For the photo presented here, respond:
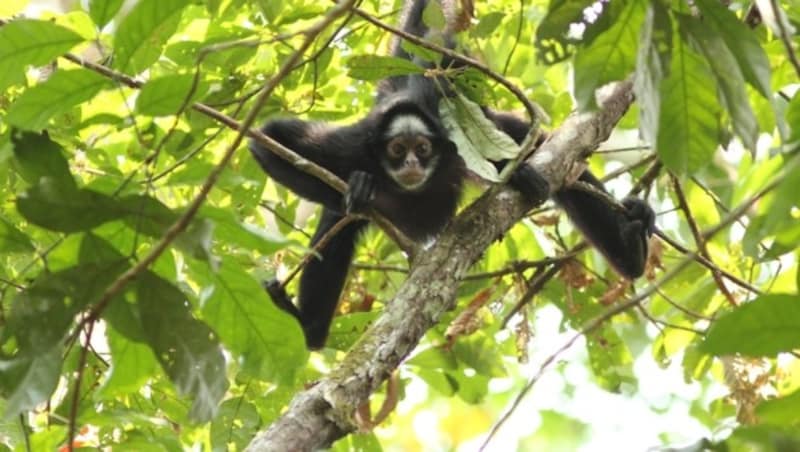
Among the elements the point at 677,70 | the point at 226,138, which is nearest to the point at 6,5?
the point at 226,138

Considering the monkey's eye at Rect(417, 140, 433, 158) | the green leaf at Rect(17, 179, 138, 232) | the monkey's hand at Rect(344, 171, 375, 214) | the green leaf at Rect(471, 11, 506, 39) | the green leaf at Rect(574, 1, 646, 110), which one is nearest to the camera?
the green leaf at Rect(17, 179, 138, 232)

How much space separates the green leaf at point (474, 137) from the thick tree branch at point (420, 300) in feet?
0.76

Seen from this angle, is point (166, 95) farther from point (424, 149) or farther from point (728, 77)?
point (424, 149)

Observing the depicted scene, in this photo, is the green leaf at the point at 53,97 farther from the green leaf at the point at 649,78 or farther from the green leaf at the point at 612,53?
the green leaf at the point at 649,78

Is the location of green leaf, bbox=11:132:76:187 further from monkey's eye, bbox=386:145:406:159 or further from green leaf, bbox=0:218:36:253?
monkey's eye, bbox=386:145:406:159

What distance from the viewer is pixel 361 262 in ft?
19.9

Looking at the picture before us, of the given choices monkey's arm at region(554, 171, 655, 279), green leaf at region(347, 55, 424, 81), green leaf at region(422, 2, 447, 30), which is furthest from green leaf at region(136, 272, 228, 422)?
monkey's arm at region(554, 171, 655, 279)

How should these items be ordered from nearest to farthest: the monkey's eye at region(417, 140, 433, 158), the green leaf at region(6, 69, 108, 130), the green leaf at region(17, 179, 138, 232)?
the green leaf at region(17, 179, 138, 232), the green leaf at region(6, 69, 108, 130), the monkey's eye at region(417, 140, 433, 158)

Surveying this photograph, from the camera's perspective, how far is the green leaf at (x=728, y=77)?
213 centimetres

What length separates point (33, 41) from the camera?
2604 mm

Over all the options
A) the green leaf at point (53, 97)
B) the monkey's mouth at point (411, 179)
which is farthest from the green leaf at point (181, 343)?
the monkey's mouth at point (411, 179)

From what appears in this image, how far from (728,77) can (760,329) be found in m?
0.55

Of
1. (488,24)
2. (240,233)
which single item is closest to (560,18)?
(240,233)

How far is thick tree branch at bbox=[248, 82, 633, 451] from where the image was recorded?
8.98ft
